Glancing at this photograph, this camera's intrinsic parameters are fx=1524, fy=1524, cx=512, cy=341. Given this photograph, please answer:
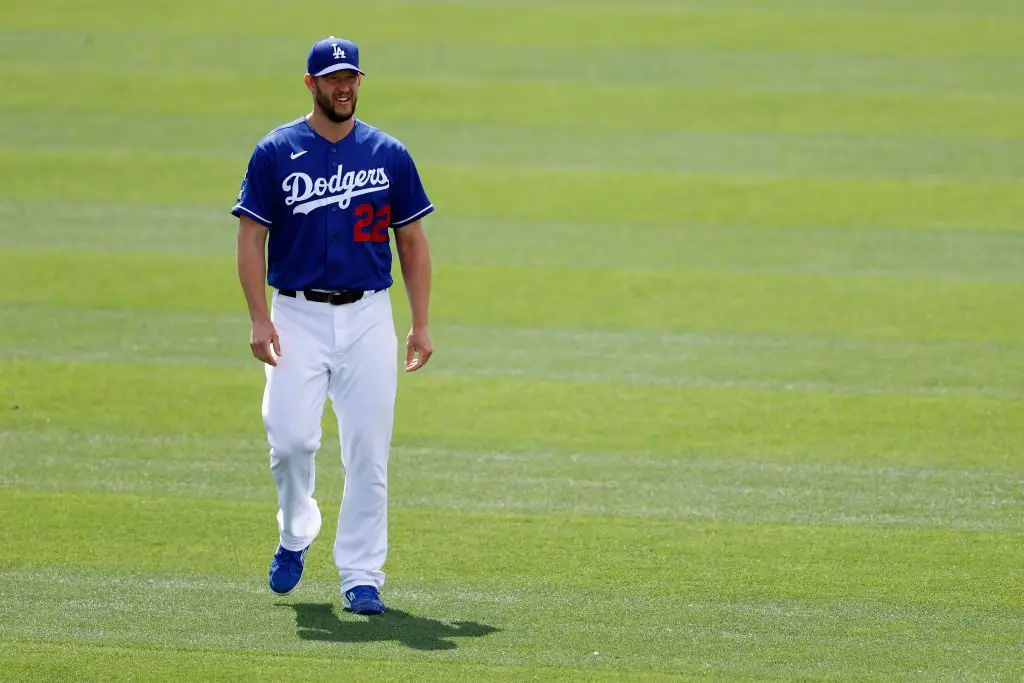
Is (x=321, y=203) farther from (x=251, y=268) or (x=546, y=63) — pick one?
(x=546, y=63)

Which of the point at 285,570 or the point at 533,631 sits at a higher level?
the point at 285,570

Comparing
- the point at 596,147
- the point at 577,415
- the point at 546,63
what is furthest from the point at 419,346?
the point at 546,63

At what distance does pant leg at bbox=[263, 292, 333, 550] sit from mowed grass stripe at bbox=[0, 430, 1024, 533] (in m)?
1.27

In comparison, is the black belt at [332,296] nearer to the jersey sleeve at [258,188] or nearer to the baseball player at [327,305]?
the baseball player at [327,305]

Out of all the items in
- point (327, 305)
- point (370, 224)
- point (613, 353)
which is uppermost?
point (370, 224)

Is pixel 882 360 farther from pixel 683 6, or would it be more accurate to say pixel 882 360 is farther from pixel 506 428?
pixel 683 6

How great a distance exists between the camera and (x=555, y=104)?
13.5 m

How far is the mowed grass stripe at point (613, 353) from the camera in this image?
8.75 meters

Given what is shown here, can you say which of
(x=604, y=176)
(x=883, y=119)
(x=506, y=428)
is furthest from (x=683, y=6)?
(x=506, y=428)

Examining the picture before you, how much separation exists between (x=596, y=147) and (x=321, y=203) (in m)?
7.35

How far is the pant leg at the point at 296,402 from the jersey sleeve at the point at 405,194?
18.5 inches

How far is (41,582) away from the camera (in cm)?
582

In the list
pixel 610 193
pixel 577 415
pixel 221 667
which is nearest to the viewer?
pixel 221 667

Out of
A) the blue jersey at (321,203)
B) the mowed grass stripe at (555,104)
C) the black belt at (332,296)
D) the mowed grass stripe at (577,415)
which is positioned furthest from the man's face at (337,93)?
the mowed grass stripe at (555,104)
